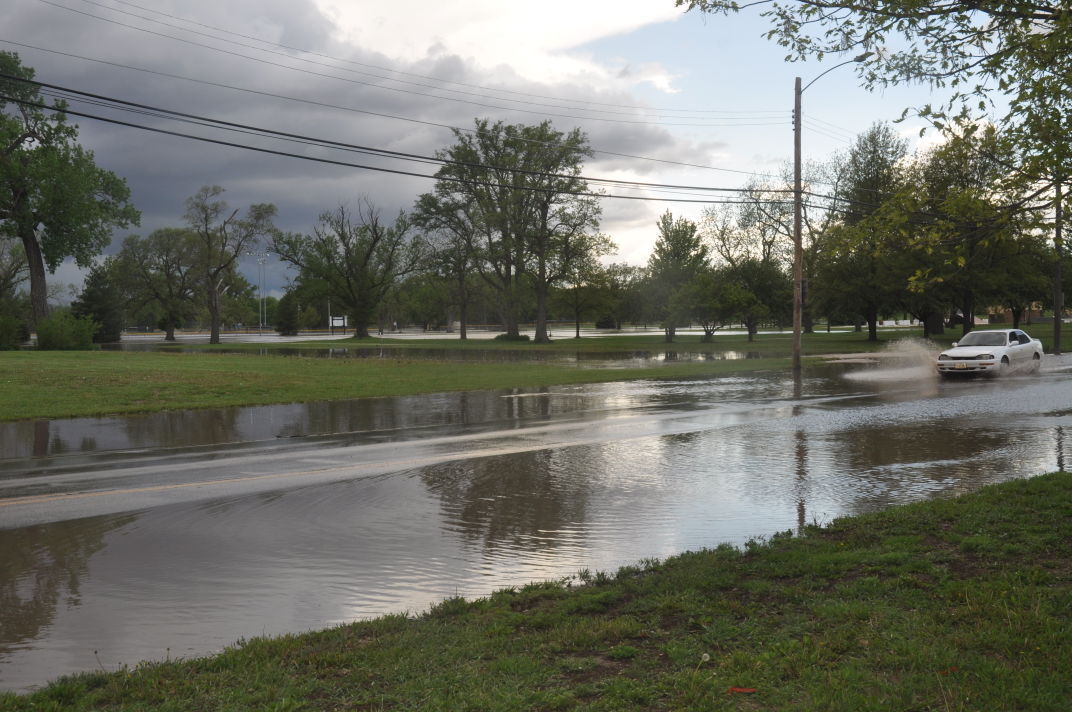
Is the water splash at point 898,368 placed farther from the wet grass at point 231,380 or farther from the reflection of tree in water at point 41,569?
the reflection of tree in water at point 41,569

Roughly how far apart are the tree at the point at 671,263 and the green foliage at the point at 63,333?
121ft

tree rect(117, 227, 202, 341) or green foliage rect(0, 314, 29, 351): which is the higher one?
tree rect(117, 227, 202, 341)

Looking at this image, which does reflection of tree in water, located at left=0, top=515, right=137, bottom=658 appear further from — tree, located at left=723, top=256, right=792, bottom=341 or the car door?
tree, located at left=723, top=256, right=792, bottom=341

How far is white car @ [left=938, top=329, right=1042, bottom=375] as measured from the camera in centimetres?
2548

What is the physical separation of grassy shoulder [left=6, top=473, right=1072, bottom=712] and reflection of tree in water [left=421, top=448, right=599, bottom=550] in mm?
1797

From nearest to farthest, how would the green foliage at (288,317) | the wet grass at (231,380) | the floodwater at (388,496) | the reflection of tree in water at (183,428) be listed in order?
the floodwater at (388,496)
the reflection of tree in water at (183,428)
the wet grass at (231,380)
the green foliage at (288,317)

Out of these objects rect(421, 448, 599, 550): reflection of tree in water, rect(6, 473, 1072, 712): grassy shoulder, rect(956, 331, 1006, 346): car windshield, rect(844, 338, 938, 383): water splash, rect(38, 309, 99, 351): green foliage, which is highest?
rect(38, 309, 99, 351): green foliage

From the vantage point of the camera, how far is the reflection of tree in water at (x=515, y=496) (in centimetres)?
779

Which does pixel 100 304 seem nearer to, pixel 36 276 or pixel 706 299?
pixel 36 276

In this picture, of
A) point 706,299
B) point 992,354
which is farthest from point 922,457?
point 706,299

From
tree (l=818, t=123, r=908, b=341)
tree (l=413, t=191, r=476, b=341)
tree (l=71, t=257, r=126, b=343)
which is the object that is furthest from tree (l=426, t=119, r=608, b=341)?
tree (l=71, t=257, r=126, b=343)

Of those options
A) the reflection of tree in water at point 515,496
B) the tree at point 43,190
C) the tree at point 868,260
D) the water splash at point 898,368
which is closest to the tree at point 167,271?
the tree at point 43,190

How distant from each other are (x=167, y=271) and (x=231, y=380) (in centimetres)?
7084

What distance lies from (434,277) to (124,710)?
67.8 m
